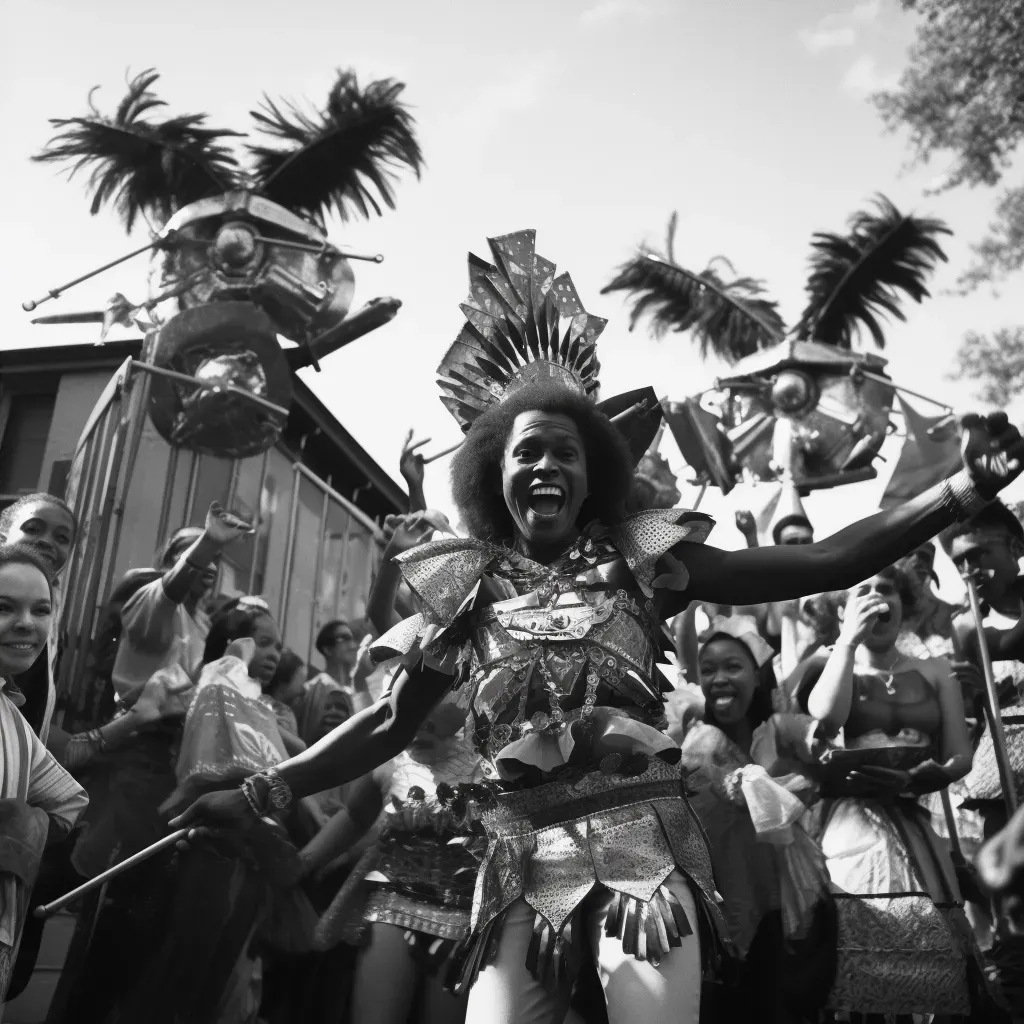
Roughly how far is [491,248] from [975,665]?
2891 mm

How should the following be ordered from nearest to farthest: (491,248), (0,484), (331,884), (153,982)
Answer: (491,248)
(153,982)
(331,884)
(0,484)

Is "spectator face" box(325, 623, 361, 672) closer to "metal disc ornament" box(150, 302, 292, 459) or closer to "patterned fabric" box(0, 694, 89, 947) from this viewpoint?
"metal disc ornament" box(150, 302, 292, 459)

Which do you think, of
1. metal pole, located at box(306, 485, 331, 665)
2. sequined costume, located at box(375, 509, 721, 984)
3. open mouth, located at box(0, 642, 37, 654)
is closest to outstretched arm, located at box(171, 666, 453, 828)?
sequined costume, located at box(375, 509, 721, 984)

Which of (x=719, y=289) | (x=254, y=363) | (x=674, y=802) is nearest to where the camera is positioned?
(x=674, y=802)

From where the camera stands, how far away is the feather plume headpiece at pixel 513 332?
3168mm

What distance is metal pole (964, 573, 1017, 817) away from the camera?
4406 mm

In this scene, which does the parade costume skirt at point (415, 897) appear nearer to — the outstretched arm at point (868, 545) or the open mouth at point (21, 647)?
the open mouth at point (21, 647)

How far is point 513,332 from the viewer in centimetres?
321

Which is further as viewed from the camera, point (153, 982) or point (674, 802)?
point (153, 982)

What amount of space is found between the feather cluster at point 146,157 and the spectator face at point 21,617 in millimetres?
8330

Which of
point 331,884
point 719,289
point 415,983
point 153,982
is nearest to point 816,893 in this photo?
point 415,983

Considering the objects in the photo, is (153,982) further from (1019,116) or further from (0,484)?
(1019,116)

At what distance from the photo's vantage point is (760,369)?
972 centimetres

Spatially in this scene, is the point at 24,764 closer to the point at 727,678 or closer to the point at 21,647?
the point at 21,647
